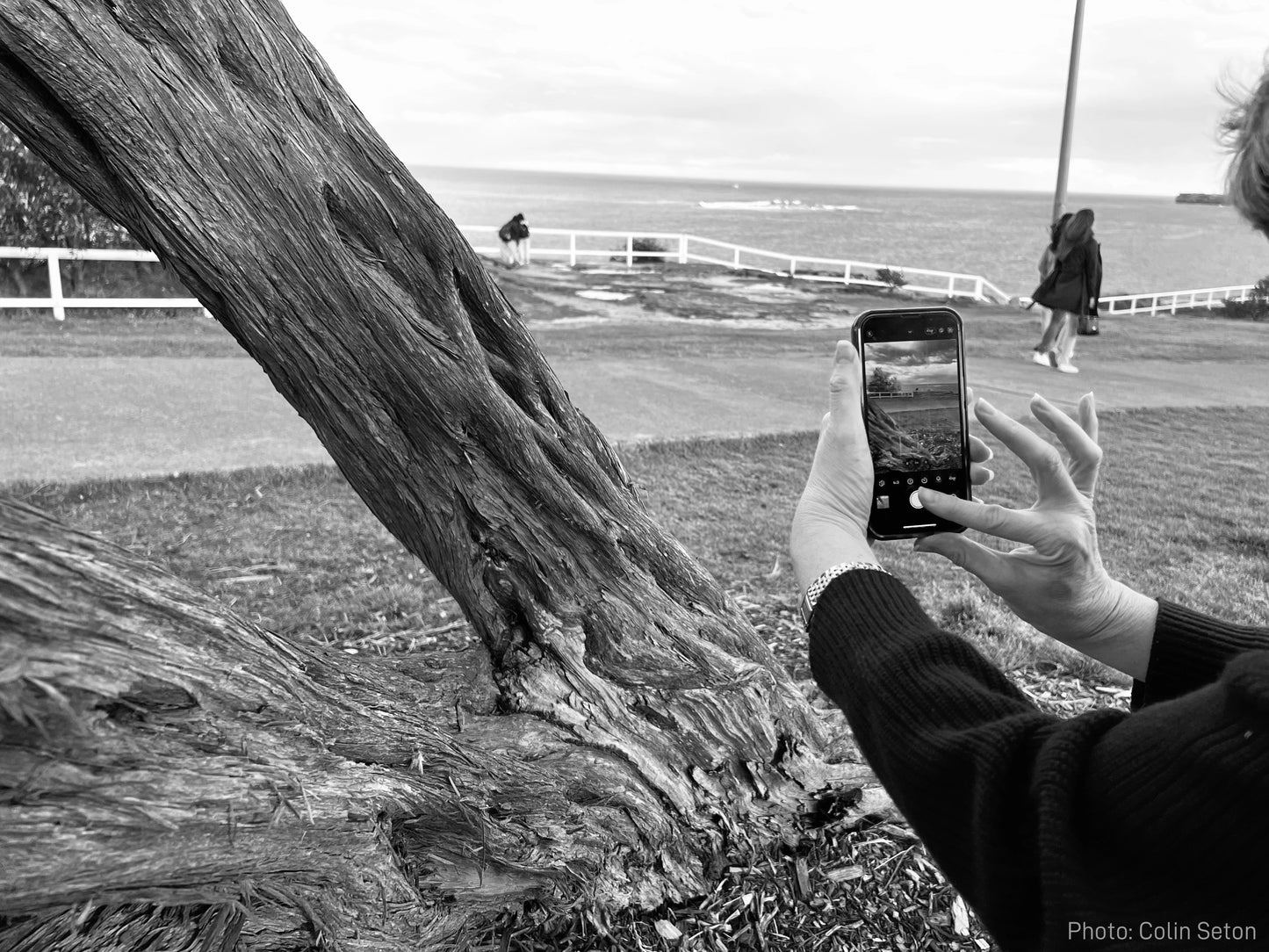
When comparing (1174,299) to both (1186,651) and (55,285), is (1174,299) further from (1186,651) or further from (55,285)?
(1186,651)

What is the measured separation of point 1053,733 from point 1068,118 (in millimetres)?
15051

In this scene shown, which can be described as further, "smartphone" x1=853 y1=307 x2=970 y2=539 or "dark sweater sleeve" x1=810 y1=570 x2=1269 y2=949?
"smartphone" x1=853 y1=307 x2=970 y2=539

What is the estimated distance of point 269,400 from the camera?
8.27m

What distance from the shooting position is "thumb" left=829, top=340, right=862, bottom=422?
5.16ft

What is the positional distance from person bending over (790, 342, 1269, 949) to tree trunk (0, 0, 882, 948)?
38.7 inches

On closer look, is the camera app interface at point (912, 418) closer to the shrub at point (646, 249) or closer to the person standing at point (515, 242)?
the person standing at point (515, 242)

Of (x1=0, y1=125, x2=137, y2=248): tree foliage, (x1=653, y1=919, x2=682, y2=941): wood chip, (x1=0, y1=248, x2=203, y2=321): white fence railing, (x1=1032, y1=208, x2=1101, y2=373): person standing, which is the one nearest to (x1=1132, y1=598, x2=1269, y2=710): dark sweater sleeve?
(x1=653, y1=919, x2=682, y2=941): wood chip

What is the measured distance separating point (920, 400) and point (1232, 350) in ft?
50.7

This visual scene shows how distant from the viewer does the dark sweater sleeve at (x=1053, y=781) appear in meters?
0.97

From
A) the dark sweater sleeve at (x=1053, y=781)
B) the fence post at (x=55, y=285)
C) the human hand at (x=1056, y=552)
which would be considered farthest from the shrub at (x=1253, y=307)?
the dark sweater sleeve at (x=1053, y=781)

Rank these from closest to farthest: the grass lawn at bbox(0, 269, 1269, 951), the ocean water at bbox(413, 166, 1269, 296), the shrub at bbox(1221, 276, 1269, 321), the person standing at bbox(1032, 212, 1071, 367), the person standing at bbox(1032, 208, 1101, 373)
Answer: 1. the grass lawn at bbox(0, 269, 1269, 951)
2. the person standing at bbox(1032, 208, 1101, 373)
3. the person standing at bbox(1032, 212, 1071, 367)
4. the shrub at bbox(1221, 276, 1269, 321)
5. the ocean water at bbox(413, 166, 1269, 296)

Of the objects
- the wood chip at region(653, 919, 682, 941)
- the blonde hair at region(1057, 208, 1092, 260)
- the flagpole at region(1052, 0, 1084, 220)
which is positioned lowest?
the wood chip at region(653, 919, 682, 941)

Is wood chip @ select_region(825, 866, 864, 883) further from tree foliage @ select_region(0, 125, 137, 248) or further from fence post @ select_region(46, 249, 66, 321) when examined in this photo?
tree foliage @ select_region(0, 125, 137, 248)

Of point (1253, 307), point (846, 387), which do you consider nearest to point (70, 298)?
point (846, 387)
